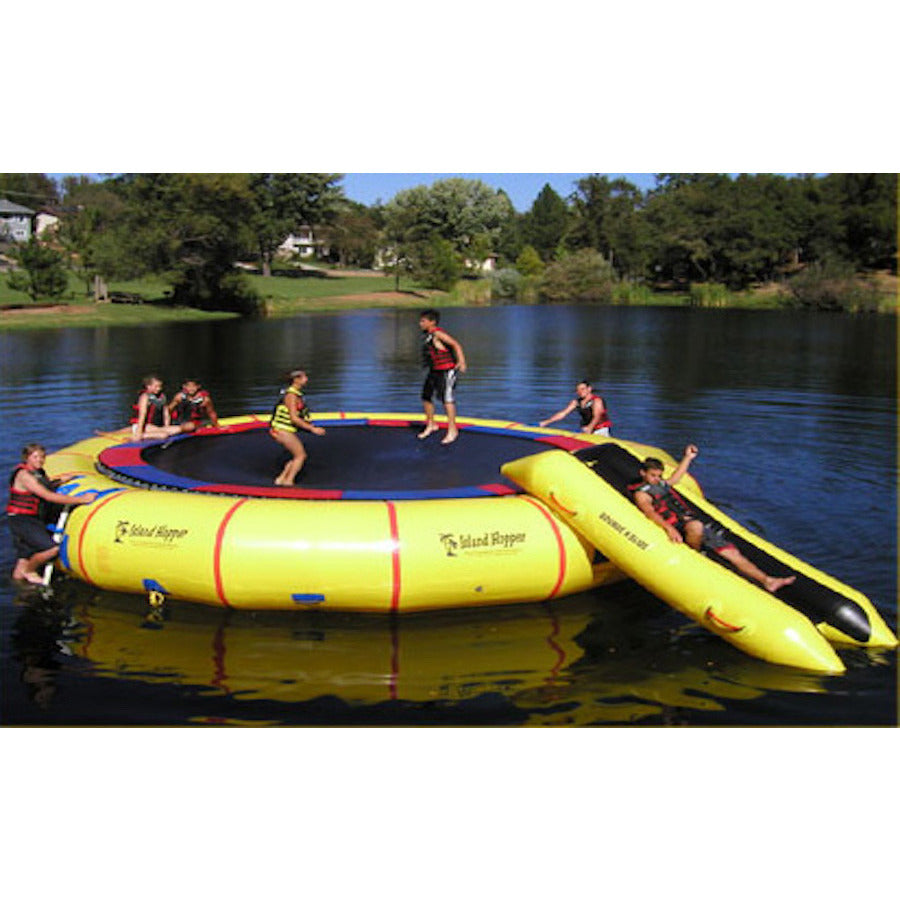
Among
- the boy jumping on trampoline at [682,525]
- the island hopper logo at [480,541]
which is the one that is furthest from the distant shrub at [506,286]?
the island hopper logo at [480,541]

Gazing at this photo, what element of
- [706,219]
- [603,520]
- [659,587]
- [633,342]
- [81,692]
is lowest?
[81,692]

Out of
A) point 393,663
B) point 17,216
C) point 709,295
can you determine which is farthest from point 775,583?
point 17,216

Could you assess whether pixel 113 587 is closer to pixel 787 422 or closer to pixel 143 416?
pixel 143 416

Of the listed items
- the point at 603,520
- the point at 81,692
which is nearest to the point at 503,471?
the point at 603,520

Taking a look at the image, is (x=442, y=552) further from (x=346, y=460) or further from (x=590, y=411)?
(x=590, y=411)

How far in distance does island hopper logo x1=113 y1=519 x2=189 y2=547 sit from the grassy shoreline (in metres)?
27.4

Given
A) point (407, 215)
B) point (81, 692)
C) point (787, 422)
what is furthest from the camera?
point (407, 215)

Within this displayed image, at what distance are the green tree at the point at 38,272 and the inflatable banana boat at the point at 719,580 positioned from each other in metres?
32.6

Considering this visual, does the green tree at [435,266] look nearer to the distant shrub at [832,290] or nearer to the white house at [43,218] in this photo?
the distant shrub at [832,290]

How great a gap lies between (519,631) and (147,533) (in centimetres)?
310

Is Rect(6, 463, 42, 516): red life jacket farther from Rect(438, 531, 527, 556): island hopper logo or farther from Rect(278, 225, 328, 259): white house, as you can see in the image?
Rect(278, 225, 328, 259): white house

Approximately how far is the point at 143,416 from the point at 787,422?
10.4 meters

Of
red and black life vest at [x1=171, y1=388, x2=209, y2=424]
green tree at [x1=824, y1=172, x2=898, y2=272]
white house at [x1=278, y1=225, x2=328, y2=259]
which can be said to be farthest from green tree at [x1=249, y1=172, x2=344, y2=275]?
red and black life vest at [x1=171, y1=388, x2=209, y2=424]

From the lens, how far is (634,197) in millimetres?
65188
